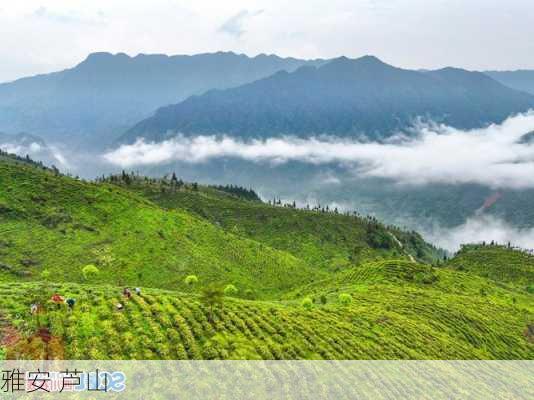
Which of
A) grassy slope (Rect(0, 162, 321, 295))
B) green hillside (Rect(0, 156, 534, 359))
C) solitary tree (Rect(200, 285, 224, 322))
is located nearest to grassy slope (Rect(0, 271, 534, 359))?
green hillside (Rect(0, 156, 534, 359))

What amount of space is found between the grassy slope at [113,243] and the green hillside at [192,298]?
50 cm

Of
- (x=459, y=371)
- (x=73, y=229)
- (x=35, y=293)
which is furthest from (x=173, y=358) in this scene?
(x=73, y=229)

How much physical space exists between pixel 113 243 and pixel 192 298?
71.8 meters

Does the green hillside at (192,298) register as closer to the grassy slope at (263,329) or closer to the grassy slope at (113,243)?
the grassy slope at (263,329)

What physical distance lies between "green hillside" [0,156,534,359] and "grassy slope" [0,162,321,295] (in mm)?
498

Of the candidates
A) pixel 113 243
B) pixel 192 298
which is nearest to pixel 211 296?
pixel 192 298

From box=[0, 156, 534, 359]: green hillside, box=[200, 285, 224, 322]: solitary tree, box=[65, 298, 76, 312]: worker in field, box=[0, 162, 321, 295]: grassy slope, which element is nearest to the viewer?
box=[0, 156, 534, 359]: green hillside

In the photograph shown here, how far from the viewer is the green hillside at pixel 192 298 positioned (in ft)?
152

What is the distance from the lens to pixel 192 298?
6419 cm

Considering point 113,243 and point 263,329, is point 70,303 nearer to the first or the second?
point 263,329

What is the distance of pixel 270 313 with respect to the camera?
64125 mm

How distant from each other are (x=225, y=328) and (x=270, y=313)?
12044 mm

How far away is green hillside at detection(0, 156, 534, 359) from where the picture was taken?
4631 centimetres

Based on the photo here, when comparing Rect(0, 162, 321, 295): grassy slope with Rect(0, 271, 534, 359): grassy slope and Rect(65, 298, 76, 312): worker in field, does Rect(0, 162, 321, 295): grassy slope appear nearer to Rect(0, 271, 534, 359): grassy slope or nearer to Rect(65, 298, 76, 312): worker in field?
Rect(0, 271, 534, 359): grassy slope
